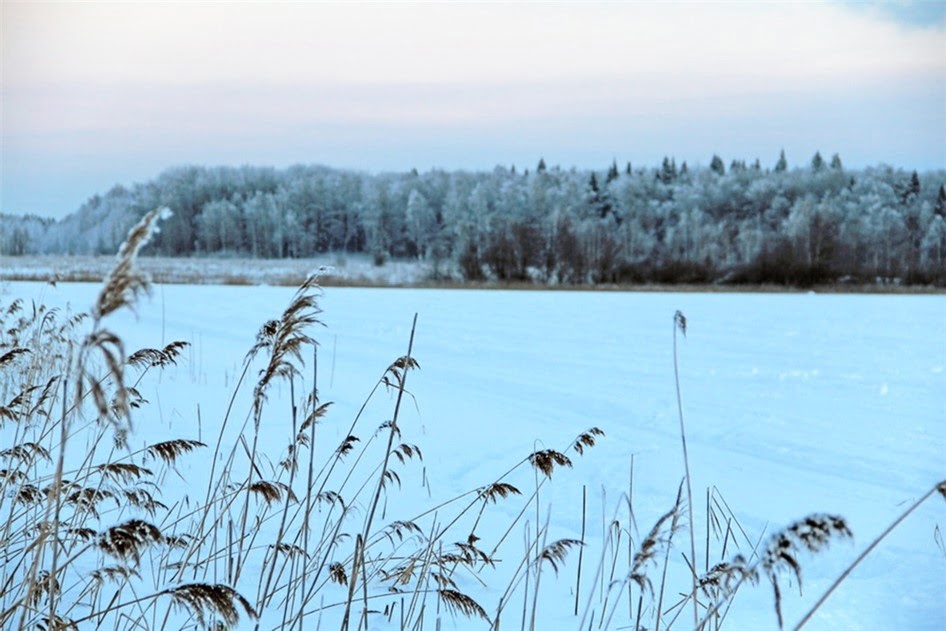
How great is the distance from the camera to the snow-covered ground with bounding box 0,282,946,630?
4.11 meters

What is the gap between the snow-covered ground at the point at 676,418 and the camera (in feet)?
13.5

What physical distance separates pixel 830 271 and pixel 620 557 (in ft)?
119

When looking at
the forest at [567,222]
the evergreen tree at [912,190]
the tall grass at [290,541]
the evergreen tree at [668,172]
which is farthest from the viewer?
the evergreen tree at [668,172]

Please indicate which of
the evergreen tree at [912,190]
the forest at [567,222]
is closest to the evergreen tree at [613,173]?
the forest at [567,222]

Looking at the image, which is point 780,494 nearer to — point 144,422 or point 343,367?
point 144,422

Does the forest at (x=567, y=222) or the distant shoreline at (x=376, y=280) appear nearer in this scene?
the distant shoreline at (x=376, y=280)

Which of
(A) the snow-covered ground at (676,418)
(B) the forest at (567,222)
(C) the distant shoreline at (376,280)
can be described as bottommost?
(A) the snow-covered ground at (676,418)

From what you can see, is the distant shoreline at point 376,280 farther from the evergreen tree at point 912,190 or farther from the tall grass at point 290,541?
the tall grass at point 290,541

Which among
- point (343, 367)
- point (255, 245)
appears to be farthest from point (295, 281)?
point (255, 245)

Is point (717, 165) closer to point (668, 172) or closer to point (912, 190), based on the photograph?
point (668, 172)

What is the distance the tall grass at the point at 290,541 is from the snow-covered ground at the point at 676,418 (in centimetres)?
15

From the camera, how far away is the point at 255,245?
6581 cm

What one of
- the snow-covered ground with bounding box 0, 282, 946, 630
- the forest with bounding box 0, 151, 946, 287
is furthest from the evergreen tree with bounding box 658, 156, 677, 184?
the snow-covered ground with bounding box 0, 282, 946, 630

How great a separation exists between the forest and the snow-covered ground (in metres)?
23.9
